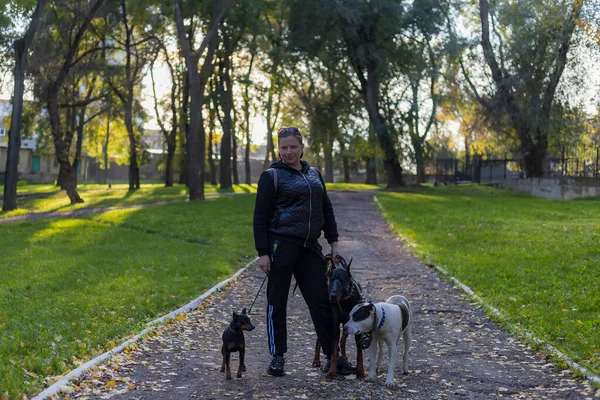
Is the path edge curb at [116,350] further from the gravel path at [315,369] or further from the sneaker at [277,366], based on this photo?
the sneaker at [277,366]

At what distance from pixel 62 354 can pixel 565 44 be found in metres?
34.9

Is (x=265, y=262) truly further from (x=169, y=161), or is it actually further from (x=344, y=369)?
(x=169, y=161)

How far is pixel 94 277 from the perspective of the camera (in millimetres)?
13695

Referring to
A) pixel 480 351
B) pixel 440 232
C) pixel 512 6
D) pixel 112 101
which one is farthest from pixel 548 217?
pixel 112 101

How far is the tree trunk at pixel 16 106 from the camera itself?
3069cm

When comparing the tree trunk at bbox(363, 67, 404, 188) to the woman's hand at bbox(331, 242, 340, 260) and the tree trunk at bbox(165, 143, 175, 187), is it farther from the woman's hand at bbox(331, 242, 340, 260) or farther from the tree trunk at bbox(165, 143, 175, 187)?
the woman's hand at bbox(331, 242, 340, 260)

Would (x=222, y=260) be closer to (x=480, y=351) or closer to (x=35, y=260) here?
(x=35, y=260)

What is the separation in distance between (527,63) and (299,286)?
35252mm

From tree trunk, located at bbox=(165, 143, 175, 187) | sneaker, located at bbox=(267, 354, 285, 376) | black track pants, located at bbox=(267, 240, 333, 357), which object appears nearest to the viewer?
black track pants, located at bbox=(267, 240, 333, 357)

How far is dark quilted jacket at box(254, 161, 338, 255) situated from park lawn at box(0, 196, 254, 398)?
Answer: 239cm

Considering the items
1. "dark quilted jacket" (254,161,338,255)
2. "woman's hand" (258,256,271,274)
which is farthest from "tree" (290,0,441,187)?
"woman's hand" (258,256,271,274)

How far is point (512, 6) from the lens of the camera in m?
39.3

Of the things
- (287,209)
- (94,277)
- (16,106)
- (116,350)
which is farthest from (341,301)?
(16,106)

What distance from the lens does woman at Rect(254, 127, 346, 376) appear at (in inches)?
284
